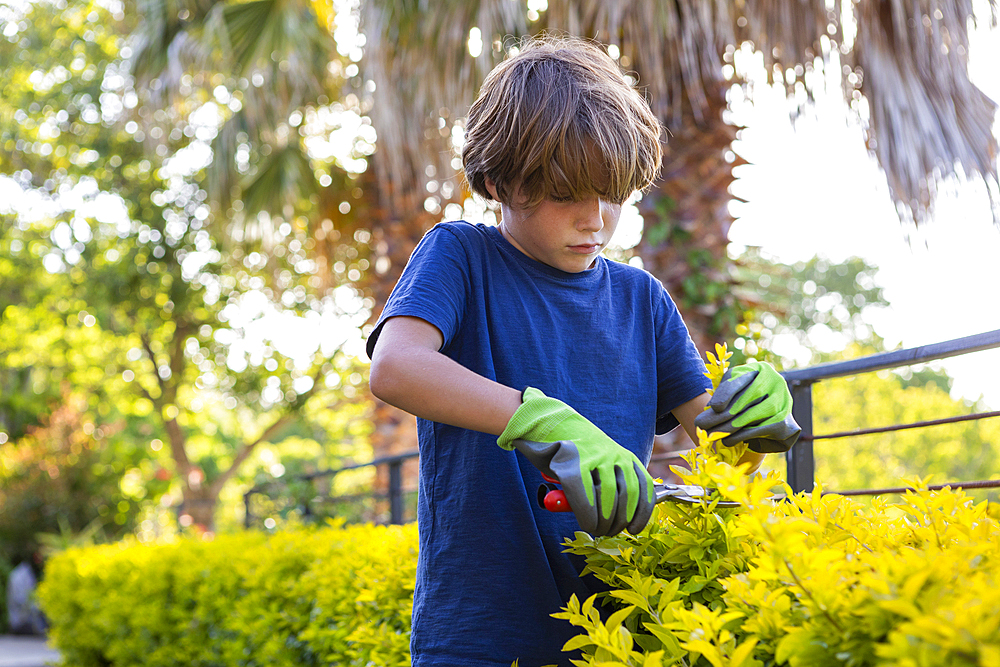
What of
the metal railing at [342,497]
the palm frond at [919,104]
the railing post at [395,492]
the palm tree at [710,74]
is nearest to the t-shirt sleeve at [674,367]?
the metal railing at [342,497]

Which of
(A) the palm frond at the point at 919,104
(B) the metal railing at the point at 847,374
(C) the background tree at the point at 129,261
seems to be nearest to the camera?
(B) the metal railing at the point at 847,374

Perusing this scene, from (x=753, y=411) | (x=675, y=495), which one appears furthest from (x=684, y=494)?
(x=753, y=411)

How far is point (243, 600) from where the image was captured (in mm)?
3670

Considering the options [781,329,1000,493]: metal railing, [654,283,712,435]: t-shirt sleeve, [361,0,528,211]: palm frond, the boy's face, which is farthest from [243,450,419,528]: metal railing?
the boy's face

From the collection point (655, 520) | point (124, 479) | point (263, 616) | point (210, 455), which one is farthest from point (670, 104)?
point (210, 455)

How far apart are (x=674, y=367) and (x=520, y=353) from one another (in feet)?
1.08

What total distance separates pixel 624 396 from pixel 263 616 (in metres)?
2.59

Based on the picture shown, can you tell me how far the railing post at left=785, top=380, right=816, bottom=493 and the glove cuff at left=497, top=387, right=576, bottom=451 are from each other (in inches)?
61.3

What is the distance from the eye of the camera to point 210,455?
19.8 m

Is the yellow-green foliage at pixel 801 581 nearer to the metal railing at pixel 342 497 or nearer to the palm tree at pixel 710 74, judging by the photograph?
the metal railing at pixel 342 497

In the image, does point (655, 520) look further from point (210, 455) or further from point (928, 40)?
point (210, 455)

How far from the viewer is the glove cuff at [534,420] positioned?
3.45 feet

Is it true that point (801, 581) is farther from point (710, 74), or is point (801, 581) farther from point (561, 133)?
point (710, 74)

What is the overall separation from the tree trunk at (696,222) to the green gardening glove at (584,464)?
11.7ft
